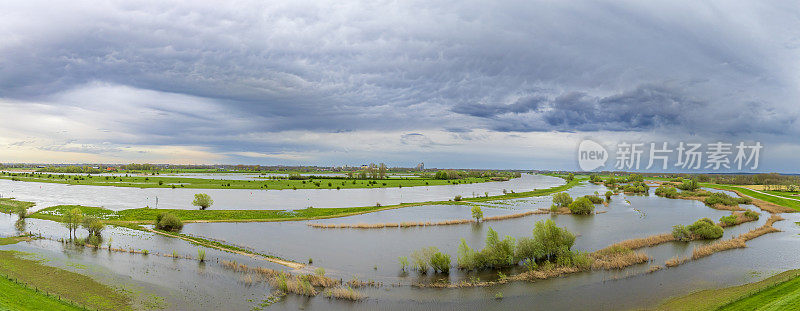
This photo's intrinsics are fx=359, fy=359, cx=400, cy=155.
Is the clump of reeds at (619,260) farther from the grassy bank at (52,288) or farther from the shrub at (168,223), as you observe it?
→ the shrub at (168,223)

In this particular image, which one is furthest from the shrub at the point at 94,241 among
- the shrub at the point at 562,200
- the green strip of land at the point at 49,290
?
the shrub at the point at 562,200

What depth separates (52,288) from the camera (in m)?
20.5

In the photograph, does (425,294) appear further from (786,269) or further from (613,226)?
(613,226)

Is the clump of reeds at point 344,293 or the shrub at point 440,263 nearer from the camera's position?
the clump of reeds at point 344,293

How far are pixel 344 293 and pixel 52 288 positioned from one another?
1659 cm

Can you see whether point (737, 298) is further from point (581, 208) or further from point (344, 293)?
point (581, 208)

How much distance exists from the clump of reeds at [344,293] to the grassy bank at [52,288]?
10.3m

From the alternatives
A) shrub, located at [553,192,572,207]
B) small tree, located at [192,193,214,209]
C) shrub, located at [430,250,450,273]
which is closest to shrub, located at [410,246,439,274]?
shrub, located at [430,250,450,273]

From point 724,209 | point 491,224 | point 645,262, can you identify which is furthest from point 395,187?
point 645,262

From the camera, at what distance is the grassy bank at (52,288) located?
17.3 meters

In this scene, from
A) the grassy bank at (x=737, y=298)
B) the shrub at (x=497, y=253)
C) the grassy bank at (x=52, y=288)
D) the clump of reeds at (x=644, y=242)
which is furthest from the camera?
the clump of reeds at (x=644, y=242)

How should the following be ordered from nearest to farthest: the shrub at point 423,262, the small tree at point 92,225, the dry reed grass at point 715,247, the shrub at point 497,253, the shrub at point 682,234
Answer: the shrub at point 423,262
the shrub at point 497,253
the dry reed grass at point 715,247
the small tree at point 92,225
the shrub at point 682,234

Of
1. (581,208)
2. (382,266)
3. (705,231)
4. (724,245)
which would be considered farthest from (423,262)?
(581,208)

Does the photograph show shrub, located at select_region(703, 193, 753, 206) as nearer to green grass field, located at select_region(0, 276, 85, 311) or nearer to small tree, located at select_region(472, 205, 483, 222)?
small tree, located at select_region(472, 205, 483, 222)
